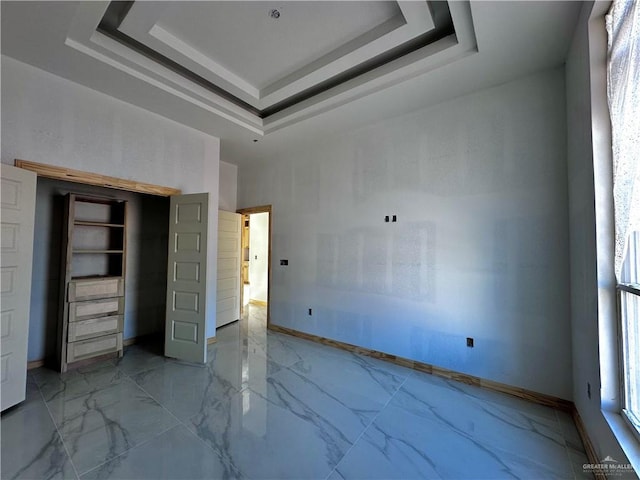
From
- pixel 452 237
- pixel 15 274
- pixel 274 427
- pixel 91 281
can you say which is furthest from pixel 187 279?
pixel 452 237

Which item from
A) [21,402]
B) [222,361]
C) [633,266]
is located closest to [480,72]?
[633,266]

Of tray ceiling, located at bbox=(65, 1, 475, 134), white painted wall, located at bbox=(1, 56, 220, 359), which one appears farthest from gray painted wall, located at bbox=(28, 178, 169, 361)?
tray ceiling, located at bbox=(65, 1, 475, 134)

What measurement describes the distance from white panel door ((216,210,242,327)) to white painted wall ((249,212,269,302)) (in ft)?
5.20

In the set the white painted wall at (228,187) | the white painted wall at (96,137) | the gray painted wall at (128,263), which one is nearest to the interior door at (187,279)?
the white painted wall at (96,137)

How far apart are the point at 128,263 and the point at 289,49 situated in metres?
3.61

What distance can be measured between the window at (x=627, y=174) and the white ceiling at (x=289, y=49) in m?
0.60

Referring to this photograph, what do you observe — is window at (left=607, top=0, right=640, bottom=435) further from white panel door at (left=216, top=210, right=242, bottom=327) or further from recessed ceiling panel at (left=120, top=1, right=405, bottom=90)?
white panel door at (left=216, top=210, right=242, bottom=327)

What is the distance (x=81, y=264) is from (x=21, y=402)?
1691 mm

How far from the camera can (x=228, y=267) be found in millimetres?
4699

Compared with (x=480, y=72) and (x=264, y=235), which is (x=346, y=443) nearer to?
(x=480, y=72)

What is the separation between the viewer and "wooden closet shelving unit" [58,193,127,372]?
2922mm

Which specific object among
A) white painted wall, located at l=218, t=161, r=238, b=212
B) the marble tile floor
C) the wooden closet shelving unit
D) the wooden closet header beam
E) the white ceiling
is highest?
the white ceiling

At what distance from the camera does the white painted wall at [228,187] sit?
5.00m

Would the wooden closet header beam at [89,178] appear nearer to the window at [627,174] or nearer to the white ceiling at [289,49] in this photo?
the white ceiling at [289,49]
